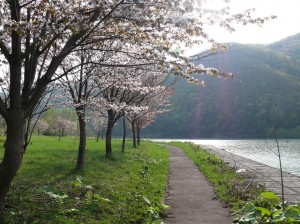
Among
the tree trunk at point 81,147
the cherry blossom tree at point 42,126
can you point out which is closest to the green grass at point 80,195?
the tree trunk at point 81,147

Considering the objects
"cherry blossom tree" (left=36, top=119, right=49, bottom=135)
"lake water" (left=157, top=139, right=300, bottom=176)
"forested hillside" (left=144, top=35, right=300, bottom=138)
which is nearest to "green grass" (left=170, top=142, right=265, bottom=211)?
"lake water" (left=157, top=139, right=300, bottom=176)

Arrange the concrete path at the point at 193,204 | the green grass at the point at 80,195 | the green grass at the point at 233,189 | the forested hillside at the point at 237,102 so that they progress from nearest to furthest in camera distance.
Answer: the green grass at the point at 80,195
the concrete path at the point at 193,204
the green grass at the point at 233,189
the forested hillside at the point at 237,102

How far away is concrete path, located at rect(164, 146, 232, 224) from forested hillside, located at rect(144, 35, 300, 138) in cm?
12428

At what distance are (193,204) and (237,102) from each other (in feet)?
472

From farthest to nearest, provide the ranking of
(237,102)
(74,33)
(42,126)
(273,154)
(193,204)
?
(237,102)
(42,126)
(273,154)
(193,204)
(74,33)

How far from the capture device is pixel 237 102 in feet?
485

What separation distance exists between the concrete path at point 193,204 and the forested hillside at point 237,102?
124m

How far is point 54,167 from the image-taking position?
48.0ft

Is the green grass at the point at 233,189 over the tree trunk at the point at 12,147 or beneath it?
beneath

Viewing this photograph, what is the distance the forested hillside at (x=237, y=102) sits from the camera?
137 metres

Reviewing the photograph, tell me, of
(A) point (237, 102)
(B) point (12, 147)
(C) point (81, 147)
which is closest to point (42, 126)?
(C) point (81, 147)

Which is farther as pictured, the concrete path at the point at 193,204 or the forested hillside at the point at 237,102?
the forested hillside at the point at 237,102

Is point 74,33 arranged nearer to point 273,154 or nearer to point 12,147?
point 12,147

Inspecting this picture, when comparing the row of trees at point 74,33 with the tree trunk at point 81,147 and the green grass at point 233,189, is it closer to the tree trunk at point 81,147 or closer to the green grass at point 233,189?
the green grass at point 233,189
